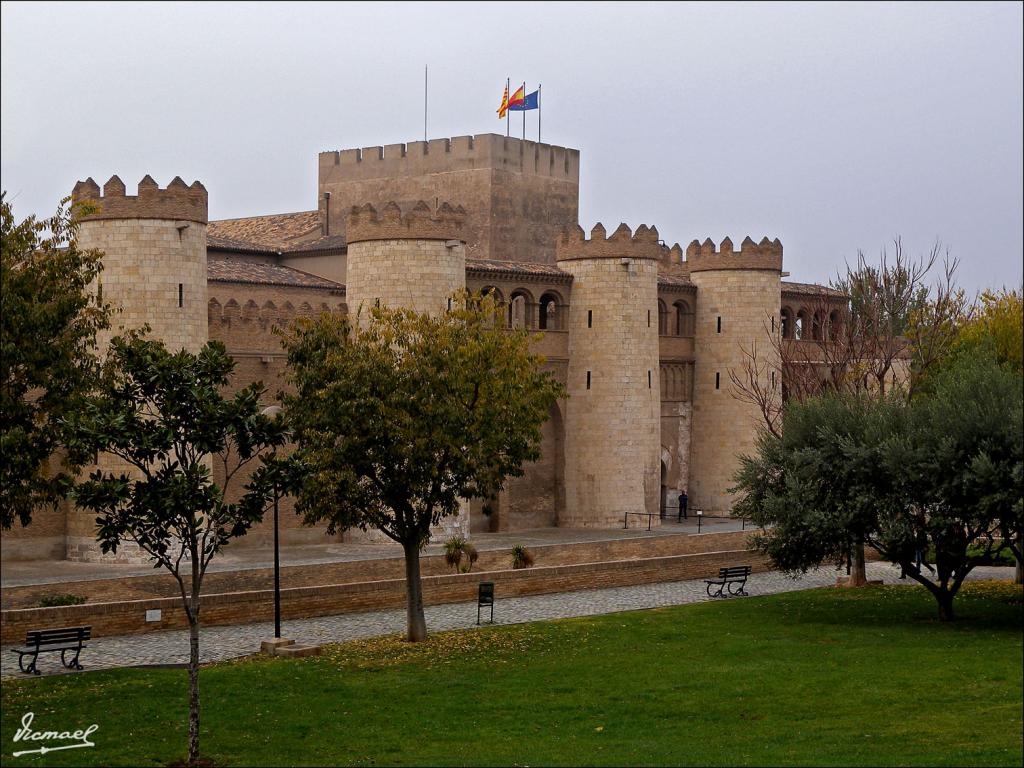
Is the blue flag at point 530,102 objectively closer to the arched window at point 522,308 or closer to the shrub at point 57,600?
the arched window at point 522,308

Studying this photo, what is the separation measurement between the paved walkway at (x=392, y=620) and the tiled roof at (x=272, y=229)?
2073 cm

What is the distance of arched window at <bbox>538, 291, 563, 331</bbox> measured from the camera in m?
42.2

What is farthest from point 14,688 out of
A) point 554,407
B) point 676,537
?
point 554,407

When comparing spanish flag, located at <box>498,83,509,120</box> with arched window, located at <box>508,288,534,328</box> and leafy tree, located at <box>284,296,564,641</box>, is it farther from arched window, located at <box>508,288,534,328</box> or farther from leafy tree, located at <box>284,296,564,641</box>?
leafy tree, located at <box>284,296,564,641</box>

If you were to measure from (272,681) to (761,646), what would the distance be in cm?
763

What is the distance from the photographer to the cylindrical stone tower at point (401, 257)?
120 feet

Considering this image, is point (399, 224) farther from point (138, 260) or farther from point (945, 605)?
point (945, 605)

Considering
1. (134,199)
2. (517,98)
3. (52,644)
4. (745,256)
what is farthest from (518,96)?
(52,644)

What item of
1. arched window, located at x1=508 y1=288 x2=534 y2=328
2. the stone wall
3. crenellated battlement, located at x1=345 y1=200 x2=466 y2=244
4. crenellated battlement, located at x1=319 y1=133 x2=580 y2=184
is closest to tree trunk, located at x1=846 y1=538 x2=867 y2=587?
arched window, located at x1=508 y1=288 x2=534 y2=328

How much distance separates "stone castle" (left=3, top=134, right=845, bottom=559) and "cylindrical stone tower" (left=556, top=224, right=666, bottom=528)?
0.15 feet

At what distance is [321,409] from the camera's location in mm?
22047

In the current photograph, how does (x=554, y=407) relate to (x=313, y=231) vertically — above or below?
below

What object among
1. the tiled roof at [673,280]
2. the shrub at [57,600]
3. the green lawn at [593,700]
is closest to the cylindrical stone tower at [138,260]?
the shrub at [57,600]

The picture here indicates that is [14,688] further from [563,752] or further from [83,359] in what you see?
[563,752]
